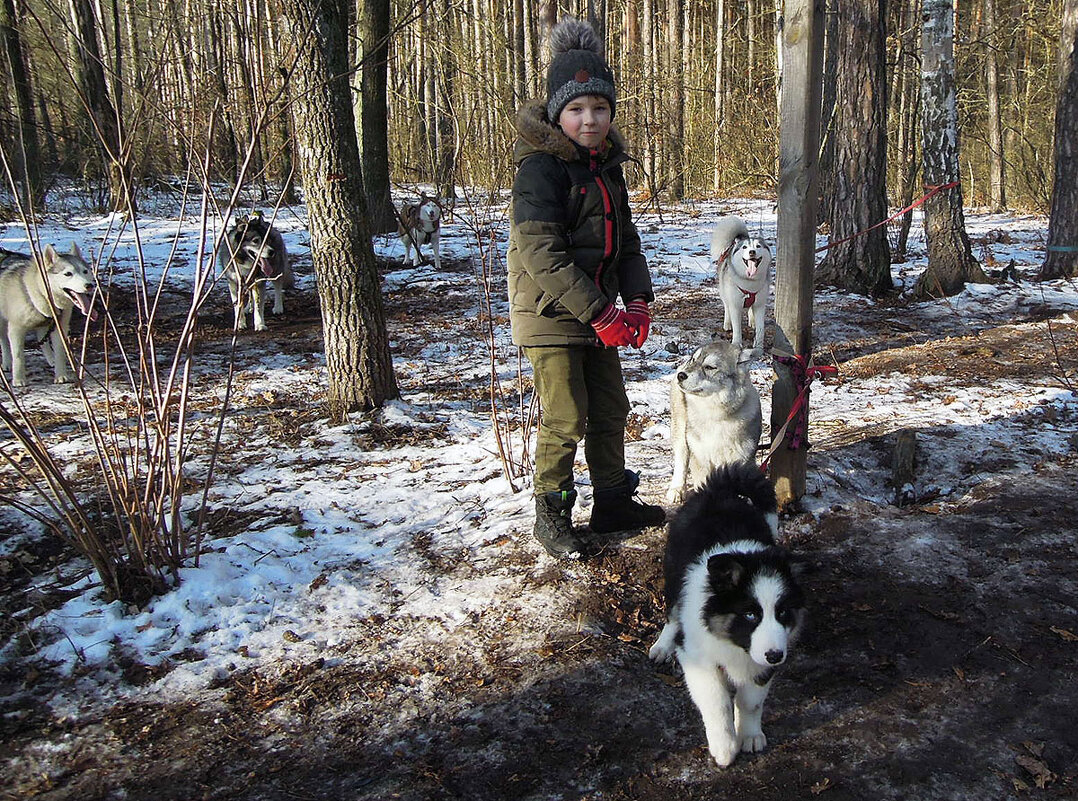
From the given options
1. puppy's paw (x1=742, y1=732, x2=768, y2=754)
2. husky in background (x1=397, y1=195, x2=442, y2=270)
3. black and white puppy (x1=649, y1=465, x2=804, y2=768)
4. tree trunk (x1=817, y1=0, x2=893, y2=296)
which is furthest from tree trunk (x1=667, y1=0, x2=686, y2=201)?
puppy's paw (x1=742, y1=732, x2=768, y2=754)

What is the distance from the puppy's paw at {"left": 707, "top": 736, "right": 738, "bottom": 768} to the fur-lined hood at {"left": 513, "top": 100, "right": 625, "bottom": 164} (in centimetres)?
244

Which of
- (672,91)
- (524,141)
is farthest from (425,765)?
(672,91)

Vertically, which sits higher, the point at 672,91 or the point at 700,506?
the point at 672,91

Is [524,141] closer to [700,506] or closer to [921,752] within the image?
[700,506]

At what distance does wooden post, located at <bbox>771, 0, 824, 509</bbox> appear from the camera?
3.68 m

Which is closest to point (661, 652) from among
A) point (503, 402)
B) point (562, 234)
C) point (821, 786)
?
point (821, 786)

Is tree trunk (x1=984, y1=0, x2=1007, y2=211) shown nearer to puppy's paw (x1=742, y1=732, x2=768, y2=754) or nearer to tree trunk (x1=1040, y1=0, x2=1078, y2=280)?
tree trunk (x1=1040, y1=0, x2=1078, y2=280)

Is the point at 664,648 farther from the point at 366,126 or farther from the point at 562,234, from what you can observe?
the point at 366,126

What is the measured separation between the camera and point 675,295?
10547mm

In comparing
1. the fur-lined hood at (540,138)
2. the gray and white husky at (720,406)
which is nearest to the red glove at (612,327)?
the fur-lined hood at (540,138)

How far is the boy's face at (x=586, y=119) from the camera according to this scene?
3.28 meters

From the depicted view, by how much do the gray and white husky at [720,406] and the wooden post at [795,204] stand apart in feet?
0.61

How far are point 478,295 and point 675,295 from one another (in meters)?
2.82

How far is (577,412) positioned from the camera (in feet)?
11.7
